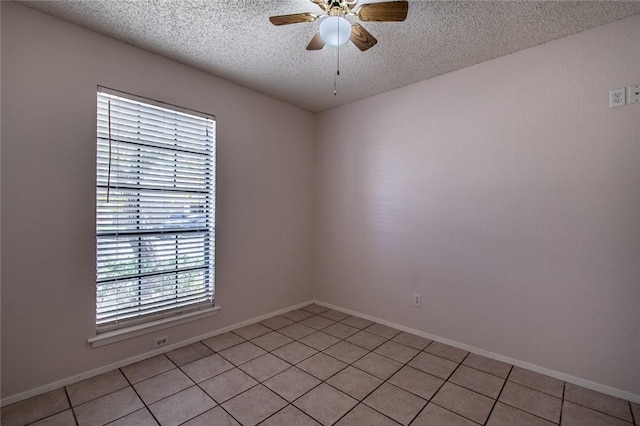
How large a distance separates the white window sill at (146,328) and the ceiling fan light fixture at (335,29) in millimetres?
2601

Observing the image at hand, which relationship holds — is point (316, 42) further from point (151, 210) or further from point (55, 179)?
point (55, 179)

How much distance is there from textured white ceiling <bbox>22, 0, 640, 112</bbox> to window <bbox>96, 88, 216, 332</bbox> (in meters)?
0.53

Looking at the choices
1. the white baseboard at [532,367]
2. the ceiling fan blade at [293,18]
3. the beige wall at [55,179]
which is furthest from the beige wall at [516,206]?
the beige wall at [55,179]

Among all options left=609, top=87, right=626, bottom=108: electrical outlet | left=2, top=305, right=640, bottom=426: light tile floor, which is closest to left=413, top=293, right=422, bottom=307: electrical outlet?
left=2, top=305, right=640, bottom=426: light tile floor

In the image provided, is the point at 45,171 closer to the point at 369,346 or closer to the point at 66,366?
the point at 66,366

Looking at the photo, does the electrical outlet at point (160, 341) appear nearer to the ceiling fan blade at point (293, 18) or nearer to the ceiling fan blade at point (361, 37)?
the ceiling fan blade at point (293, 18)

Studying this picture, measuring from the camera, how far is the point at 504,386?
2.21m

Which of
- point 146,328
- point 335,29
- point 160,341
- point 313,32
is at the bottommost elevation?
point 160,341

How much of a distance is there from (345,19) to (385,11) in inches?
9.4

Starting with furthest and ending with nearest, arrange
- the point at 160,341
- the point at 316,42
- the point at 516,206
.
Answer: the point at 160,341 < the point at 516,206 < the point at 316,42

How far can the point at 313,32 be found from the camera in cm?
227

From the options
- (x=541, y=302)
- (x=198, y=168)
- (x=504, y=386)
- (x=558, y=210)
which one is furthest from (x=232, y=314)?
(x=558, y=210)

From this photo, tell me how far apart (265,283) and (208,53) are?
243 centimetres

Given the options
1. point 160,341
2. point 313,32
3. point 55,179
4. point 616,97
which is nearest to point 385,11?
point 313,32
